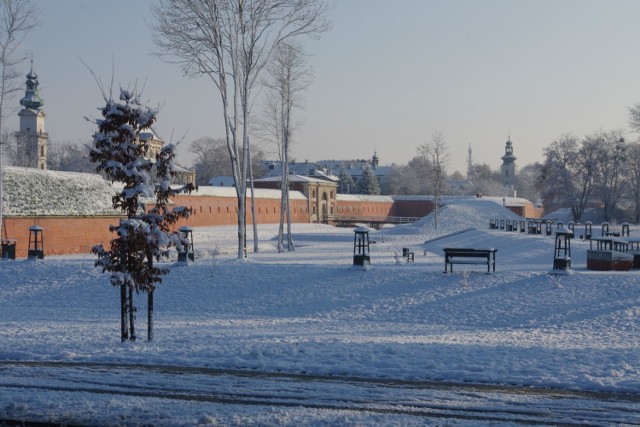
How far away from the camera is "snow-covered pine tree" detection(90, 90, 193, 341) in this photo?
1127 cm

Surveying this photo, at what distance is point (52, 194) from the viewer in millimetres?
36188

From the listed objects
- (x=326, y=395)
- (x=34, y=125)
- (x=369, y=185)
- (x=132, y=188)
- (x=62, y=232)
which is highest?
(x=34, y=125)

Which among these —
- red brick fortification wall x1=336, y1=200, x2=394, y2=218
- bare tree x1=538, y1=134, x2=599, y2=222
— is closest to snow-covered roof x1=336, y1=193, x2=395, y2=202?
red brick fortification wall x1=336, y1=200, x2=394, y2=218

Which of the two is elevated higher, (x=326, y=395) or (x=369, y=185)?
(x=369, y=185)

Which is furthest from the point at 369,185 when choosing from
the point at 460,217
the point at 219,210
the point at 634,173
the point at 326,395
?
the point at 326,395

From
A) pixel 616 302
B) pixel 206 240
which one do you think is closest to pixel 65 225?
pixel 206 240

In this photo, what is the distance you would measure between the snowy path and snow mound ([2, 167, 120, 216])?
2596 centimetres

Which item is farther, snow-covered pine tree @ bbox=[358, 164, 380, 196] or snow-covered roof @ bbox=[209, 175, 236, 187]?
snow-covered pine tree @ bbox=[358, 164, 380, 196]

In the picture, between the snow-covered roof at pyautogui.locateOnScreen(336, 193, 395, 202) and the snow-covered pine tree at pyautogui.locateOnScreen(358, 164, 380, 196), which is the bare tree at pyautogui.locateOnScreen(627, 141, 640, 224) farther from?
the snow-covered pine tree at pyautogui.locateOnScreen(358, 164, 380, 196)

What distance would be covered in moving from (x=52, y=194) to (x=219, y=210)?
2387 centimetres

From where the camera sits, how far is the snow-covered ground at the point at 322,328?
815 cm

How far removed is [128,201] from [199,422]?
540 centimetres

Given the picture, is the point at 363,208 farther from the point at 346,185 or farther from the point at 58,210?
the point at 58,210

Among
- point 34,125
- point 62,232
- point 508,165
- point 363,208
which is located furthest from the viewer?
point 508,165
